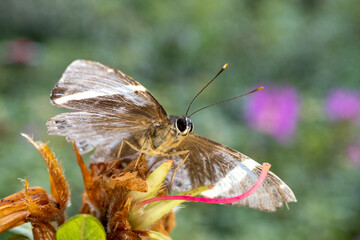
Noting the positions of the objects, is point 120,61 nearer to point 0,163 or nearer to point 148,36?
point 148,36

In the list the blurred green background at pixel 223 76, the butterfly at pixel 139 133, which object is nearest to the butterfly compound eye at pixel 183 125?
the butterfly at pixel 139 133

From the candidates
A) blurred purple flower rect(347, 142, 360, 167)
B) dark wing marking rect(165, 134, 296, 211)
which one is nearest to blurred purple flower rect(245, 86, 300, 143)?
blurred purple flower rect(347, 142, 360, 167)

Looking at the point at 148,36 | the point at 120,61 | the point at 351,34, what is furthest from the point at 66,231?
the point at 351,34

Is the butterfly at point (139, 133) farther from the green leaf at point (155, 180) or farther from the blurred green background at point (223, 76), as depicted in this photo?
the blurred green background at point (223, 76)

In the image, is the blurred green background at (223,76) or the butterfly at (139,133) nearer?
the butterfly at (139,133)

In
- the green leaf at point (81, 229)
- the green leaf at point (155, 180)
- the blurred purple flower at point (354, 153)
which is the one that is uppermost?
the blurred purple flower at point (354, 153)

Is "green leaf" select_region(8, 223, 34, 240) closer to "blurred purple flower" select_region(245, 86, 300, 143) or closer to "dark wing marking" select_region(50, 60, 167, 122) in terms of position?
"dark wing marking" select_region(50, 60, 167, 122)
